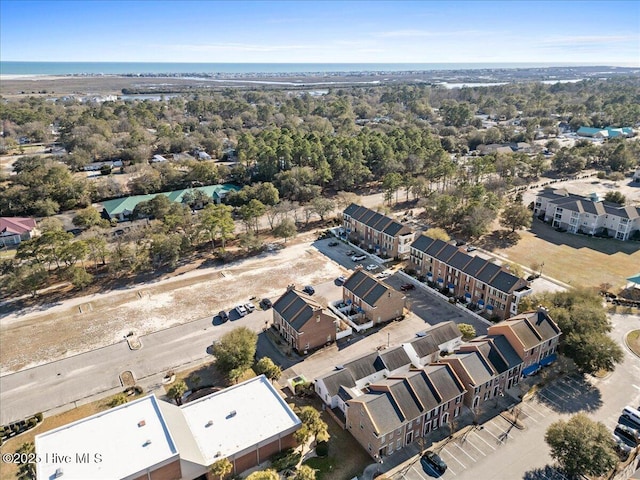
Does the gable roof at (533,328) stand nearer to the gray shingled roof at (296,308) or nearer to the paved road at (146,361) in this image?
the paved road at (146,361)

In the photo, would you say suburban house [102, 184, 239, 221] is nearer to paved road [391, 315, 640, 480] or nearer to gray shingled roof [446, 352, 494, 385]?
gray shingled roof [446, 352, 494, 385]

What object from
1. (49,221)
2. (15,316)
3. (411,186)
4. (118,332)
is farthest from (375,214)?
(49,221)

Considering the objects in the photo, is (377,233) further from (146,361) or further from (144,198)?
(144,198)

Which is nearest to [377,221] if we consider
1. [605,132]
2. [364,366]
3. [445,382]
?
[364,366]

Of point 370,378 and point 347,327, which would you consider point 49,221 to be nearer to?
point 347,327

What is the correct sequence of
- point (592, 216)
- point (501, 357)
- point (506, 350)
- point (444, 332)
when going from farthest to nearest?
1. point (592, 216)
2. point (444, 332)
3. point (506, 350)
4. point (501, 357)

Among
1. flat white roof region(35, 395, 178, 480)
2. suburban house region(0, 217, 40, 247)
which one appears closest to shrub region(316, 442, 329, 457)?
flat white roof region(35, 395, 178, 480)
